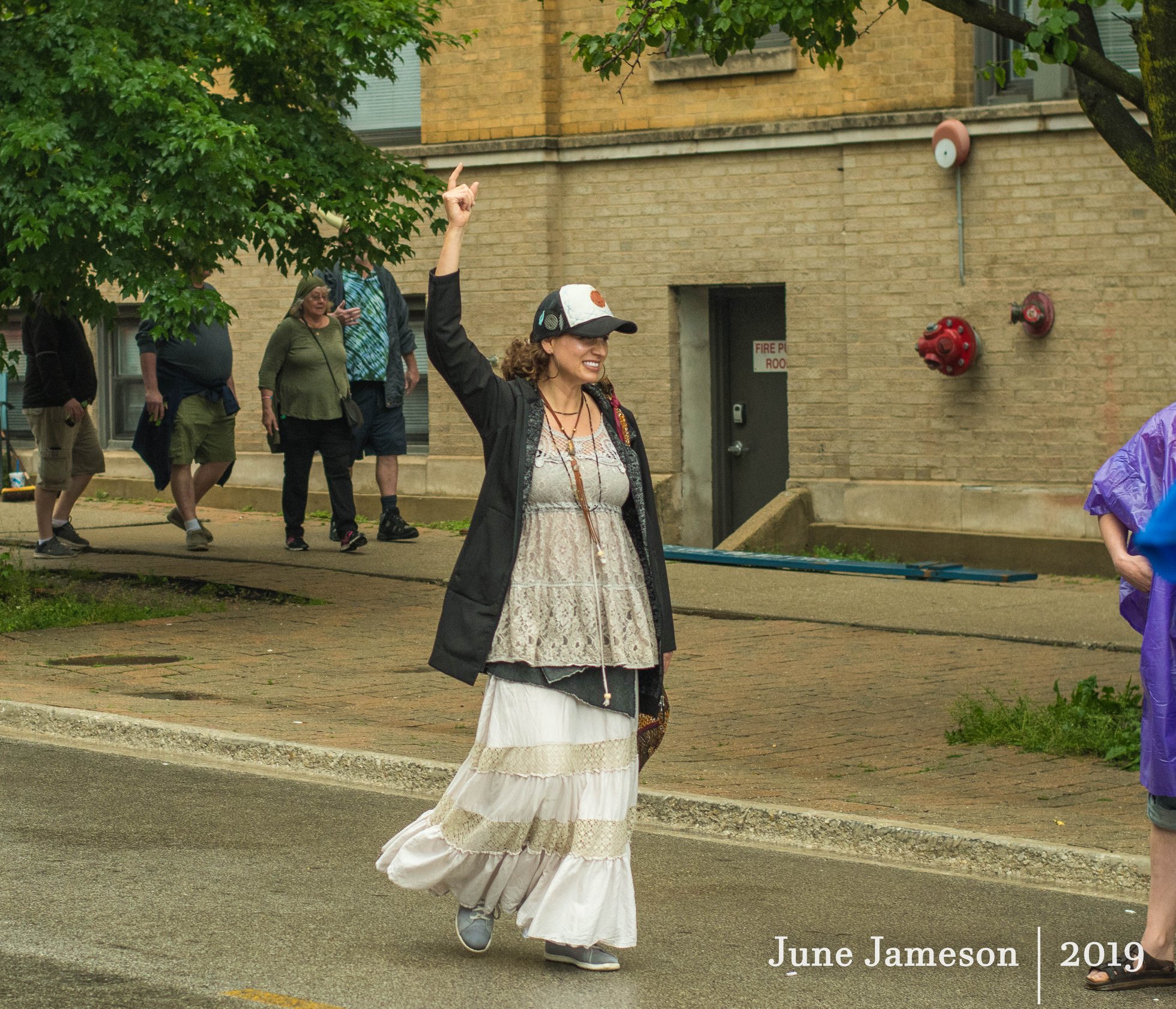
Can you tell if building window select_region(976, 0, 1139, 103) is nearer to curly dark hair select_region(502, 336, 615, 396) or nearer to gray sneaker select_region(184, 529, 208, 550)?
gray sneaker select_region(184, 529, 208, 550)

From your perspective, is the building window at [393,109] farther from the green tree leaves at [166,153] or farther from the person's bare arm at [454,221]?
the person's bare arm at [454,221]

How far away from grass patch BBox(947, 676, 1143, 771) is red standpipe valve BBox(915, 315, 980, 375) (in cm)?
635

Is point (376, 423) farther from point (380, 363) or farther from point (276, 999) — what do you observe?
point (276, 999)

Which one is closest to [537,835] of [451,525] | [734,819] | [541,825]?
[541,825]

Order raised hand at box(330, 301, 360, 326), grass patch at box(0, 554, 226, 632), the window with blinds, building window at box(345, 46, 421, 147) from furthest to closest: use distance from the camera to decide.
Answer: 1. building window at box(345, 46, 421, 147)
2. raised hand at box(330, 301, 360, 326)
3. the window with blinds
4. grass patch at box(0, 554, 226, 632)

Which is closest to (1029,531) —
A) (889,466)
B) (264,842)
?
(889,466)

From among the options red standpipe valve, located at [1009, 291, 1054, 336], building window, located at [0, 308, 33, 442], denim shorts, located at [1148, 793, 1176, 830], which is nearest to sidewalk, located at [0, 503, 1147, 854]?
denim shorts, located at [1148, 793, 1176, 830]

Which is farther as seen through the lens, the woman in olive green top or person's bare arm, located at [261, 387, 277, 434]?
person's bare arm, located at [261, 387, 277, 434]

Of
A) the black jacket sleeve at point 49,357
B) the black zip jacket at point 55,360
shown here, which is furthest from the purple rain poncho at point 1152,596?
the black jacket sleeve at point 49,357

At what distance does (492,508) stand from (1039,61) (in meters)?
10.6

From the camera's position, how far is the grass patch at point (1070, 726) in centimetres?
796

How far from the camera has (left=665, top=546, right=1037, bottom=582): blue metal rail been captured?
14.0 m

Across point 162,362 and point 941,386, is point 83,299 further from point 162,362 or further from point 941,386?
point 941,386

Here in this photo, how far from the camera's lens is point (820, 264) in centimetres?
1562
